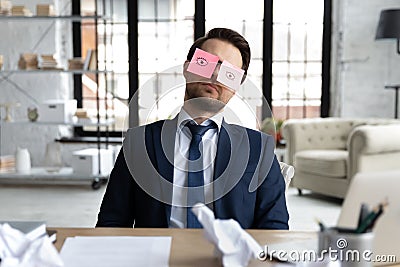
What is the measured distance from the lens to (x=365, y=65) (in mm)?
5660

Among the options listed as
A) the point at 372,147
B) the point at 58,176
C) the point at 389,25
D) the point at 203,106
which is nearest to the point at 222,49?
the point at 203,106

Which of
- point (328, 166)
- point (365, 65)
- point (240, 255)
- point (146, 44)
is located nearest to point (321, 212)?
point (328, 166)

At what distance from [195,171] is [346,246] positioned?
63 centimetres

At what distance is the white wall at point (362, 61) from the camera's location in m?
5.62

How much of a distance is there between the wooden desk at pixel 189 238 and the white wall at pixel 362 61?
179 inches

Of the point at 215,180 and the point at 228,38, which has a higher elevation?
the point at 228,38

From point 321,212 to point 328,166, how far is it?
0.46m

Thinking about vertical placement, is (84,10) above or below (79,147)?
above

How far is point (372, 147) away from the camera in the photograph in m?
4.40

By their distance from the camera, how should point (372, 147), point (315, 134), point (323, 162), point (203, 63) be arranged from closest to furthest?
point (203, 63) < point (372, 147) < point (323, 162) < point (315, 134)

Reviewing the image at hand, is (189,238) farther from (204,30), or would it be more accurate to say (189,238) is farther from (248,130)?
(204,30)

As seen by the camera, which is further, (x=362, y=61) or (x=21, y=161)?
(x=362, y=61)

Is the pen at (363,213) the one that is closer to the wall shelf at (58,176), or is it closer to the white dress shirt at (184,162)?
the white dress shirt at (184,162)

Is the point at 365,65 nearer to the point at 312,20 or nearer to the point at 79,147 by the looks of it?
the point at 312,20
